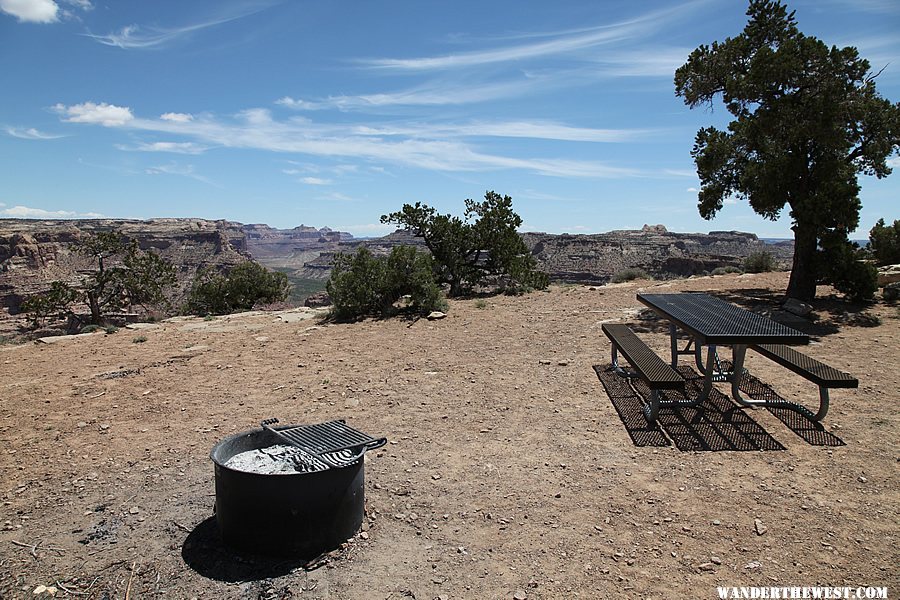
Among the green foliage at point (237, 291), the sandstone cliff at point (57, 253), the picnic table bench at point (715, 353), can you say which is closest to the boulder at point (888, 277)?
the picnic table bench at point (715, 353)

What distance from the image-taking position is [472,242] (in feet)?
56.3

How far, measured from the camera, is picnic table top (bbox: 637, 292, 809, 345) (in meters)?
5.00

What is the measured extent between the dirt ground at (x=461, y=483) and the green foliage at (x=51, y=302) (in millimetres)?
13809

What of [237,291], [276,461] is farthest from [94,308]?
[276,461]

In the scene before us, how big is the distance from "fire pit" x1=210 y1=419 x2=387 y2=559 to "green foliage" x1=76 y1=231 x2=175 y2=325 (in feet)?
61.7

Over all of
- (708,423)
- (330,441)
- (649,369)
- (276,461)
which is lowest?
(708,423)

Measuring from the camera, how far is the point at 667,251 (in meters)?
74.3

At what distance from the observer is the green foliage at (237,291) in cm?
2189

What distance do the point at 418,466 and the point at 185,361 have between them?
17.7ft

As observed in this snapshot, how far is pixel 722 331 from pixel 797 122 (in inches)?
289

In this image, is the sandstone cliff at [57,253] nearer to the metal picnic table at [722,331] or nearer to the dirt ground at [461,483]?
the dirt ground at [461,483]

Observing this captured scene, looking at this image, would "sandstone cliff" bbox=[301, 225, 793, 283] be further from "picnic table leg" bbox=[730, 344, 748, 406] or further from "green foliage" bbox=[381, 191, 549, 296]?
"picnic table leg" bbox=[730, 344, 748, 406]

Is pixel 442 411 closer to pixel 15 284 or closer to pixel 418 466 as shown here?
pixel 418 466

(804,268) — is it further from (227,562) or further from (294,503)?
(227,562)
